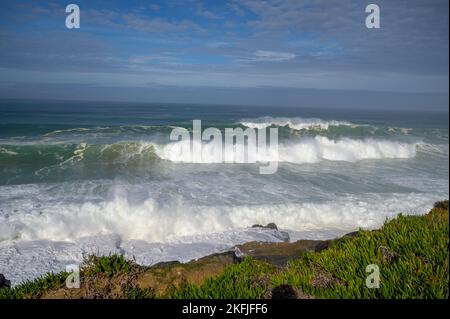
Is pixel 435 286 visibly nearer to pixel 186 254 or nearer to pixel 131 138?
pixel 186 254

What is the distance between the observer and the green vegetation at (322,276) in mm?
4398

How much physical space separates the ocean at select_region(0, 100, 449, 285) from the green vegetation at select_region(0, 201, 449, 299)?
3.22 m

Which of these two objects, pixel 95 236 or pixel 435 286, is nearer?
pixel 435 286

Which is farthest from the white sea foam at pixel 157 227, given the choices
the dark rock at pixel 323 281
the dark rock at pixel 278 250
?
the dark rock at pixel 323 281

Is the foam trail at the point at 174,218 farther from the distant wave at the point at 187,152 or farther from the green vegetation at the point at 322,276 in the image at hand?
the distant wave at the point at 187,152

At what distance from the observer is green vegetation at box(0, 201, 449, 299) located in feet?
14.4

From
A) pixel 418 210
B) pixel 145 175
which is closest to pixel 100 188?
pixel 145 175

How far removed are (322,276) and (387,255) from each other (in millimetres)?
1081

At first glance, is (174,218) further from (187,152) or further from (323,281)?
(187,152)

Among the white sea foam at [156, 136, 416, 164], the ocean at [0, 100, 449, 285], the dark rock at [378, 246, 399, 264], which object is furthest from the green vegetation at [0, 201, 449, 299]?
the white sea foam at [156, 136, 416, 164]

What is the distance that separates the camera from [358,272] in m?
5.04

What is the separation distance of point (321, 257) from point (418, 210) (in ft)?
33.0

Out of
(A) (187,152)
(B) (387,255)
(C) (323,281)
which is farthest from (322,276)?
(A) (187,152)
